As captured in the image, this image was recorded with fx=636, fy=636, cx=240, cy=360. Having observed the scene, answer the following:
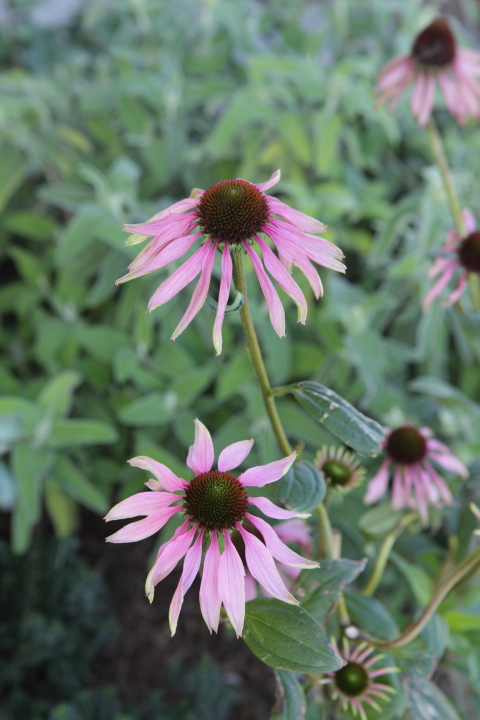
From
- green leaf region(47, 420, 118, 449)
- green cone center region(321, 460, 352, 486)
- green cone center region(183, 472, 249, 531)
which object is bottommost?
green leaf region(47, 420, 118, 449)

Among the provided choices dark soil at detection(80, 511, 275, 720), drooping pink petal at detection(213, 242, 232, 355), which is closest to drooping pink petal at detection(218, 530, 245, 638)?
drooping pink petal at detection(213, 242, 232, 355)

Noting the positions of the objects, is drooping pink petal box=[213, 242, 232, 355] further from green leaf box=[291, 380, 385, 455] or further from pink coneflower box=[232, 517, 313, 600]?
pink coneflower box=[232, 517, 313, 600]

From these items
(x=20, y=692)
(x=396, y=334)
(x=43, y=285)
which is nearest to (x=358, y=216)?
(x=396, y=334)

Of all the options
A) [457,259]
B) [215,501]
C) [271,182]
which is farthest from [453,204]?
[215,501]

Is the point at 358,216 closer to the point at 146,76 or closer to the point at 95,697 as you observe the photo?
the point at 146,76

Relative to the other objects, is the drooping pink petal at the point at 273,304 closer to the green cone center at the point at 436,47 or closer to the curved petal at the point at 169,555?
the curved petal at the point at 169,555

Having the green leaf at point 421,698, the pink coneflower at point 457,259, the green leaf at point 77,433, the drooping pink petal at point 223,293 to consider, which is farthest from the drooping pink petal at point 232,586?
the green leaf at point 77,433
